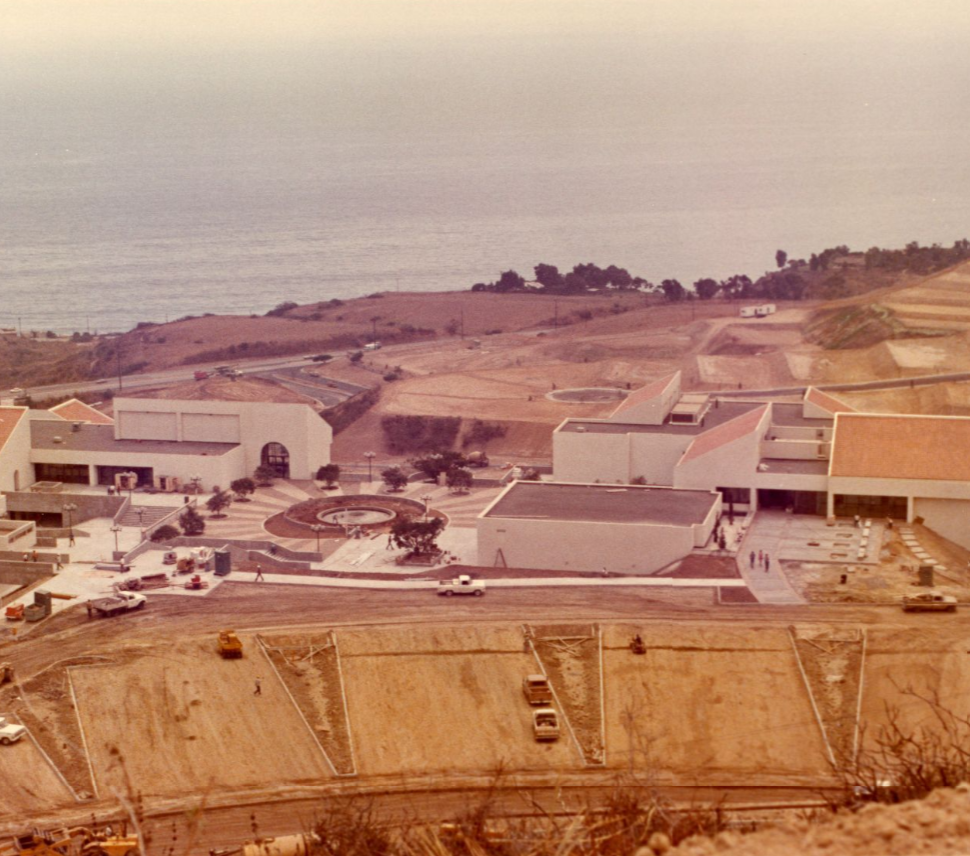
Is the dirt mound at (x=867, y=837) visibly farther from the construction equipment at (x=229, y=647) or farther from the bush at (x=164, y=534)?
the bush at (x=164, y=534)

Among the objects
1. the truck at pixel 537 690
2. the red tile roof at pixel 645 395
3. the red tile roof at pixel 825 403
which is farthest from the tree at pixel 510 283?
the truck at pixel 537 690

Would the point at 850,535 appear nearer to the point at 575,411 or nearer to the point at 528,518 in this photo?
the point at 528,518

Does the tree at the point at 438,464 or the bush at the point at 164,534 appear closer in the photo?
the bush at the point at 164,534

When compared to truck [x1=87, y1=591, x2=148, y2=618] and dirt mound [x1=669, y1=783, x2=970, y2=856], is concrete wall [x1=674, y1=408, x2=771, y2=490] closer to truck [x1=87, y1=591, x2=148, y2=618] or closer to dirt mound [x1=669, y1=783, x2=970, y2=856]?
truck [x1=87, y1=591, x2=148, y2=618]

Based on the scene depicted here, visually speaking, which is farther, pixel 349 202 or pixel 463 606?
pixel 349 202

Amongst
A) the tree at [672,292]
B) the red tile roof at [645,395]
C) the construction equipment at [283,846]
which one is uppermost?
the tree at [672,292]

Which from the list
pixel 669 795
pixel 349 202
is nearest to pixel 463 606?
pixel 669 795
